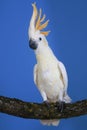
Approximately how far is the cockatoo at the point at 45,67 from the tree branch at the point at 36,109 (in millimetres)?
59

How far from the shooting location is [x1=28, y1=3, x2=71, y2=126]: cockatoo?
131cm

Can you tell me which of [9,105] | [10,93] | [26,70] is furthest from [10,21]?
[9,105]

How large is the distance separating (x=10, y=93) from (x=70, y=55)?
0.40 meters

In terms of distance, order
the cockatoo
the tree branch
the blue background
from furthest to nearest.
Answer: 1. the blue background
2. the cockatoo
3. the tree branch

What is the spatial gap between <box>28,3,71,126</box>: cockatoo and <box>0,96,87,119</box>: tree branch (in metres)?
0.06

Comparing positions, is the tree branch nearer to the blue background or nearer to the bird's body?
the bird's body

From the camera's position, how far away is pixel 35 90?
1.75 m

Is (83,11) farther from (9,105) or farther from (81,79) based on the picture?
(9,105)

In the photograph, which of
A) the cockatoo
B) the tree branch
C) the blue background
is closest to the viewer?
the tree branch

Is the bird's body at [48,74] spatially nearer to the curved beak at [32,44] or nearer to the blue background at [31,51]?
the curved beak at [32,44]

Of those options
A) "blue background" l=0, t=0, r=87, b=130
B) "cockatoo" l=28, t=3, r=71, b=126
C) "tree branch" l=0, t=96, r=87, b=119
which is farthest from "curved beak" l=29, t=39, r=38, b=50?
"blue background" l=0, t=0, r=87, b=130

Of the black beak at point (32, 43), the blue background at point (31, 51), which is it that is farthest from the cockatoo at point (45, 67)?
the blue background at point (31, 51)

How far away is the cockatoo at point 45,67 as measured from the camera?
1.31 metres

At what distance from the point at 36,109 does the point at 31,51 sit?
0.61 m
